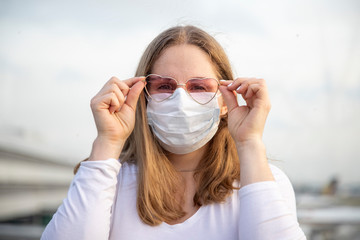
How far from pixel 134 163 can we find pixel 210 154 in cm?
38

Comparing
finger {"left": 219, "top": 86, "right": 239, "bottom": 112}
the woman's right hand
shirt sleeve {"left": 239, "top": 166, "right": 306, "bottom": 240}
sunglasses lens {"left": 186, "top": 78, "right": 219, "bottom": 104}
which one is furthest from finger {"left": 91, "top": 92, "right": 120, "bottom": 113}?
shirt sleeve {"left": 239, "top": 166, "right": 306, "bottom": 240}

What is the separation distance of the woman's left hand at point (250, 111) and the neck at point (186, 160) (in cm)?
29

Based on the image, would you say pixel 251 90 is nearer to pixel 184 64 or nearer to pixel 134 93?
pixel 184 64

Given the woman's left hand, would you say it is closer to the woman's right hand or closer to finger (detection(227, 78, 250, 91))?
finger (detection(227, 78, 250, 91))

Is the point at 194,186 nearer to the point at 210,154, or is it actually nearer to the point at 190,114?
the point at 210,154

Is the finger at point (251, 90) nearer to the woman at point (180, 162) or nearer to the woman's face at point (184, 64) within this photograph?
the woman at point (180, 162)

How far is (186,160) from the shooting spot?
65.6 inches

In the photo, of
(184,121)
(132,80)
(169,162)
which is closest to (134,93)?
(132,80)

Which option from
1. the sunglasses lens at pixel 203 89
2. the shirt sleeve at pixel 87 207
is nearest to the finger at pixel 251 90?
the sunglasses lens at pixel 203 89

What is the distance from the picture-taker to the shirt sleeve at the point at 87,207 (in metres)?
1.23

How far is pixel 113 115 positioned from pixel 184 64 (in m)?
0.41

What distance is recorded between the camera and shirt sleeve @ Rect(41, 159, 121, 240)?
1.23 m

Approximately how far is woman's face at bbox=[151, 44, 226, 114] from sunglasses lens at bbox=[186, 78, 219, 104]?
33 mm

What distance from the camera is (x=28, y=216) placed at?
5.67m
